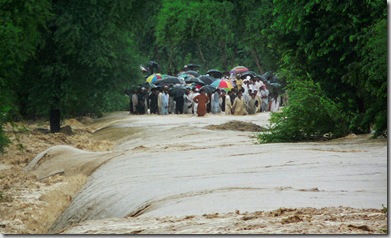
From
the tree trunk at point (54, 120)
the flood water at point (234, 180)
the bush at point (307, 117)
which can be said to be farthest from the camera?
the tree trunk at point (54, 120)

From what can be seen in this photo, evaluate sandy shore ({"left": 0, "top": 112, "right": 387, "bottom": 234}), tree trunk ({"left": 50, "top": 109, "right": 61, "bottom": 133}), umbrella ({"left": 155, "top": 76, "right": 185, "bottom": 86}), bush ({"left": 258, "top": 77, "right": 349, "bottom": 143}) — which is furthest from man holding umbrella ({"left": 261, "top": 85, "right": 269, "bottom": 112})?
bush ({"left": 258, "top": 77, "right": 349, "bottom": 143})

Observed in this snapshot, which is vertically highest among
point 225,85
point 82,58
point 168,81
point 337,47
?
point 337,47

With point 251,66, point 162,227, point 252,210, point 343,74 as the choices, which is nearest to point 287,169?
point 252,210

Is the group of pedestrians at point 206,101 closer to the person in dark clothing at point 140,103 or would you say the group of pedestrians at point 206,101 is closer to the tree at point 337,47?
the person in dark clothing at point 140,103

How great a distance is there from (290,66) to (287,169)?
33.0ft

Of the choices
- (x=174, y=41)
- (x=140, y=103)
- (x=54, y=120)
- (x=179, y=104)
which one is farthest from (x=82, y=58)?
(x=174, y=41)

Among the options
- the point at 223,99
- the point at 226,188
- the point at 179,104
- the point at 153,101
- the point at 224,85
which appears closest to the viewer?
the point at 226,188

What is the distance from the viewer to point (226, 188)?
45.0 ft

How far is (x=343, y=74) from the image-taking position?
2386 centimetres

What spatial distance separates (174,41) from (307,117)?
3851cm

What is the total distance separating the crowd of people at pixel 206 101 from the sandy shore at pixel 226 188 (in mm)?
25908

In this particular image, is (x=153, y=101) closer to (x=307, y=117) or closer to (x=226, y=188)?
(x=307, y=117)

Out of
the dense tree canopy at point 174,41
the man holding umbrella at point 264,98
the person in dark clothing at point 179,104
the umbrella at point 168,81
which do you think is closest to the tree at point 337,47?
the dense tree canopy at point 174,41

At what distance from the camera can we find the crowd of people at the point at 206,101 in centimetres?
5109
